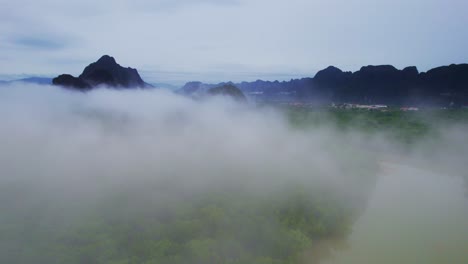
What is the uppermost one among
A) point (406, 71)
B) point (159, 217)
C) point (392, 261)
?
point (406, 71)

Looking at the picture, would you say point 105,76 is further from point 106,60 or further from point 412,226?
point 412,226

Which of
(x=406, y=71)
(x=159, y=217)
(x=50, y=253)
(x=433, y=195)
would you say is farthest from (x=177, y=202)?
(x=406, y=71)

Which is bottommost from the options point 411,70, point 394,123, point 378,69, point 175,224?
point 175,224

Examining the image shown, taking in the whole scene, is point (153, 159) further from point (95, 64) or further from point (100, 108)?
point (95, 64)

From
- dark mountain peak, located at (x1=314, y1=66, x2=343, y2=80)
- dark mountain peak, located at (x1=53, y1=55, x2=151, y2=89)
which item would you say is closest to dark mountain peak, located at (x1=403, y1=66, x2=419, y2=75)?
dark mountain peak, located at (x1=314, y1=66, x2=343, y2=80)

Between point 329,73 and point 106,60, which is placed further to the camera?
point 329,73

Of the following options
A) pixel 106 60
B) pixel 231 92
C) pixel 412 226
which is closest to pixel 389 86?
pixel 231 92

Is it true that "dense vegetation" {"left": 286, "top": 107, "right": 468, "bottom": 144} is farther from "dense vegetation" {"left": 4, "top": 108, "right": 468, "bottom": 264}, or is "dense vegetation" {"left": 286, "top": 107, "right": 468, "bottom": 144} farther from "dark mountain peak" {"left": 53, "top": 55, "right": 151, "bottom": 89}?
"dark mountain peak" {"left": 53, "top": 55, "right": 151, "bottom": 89}
